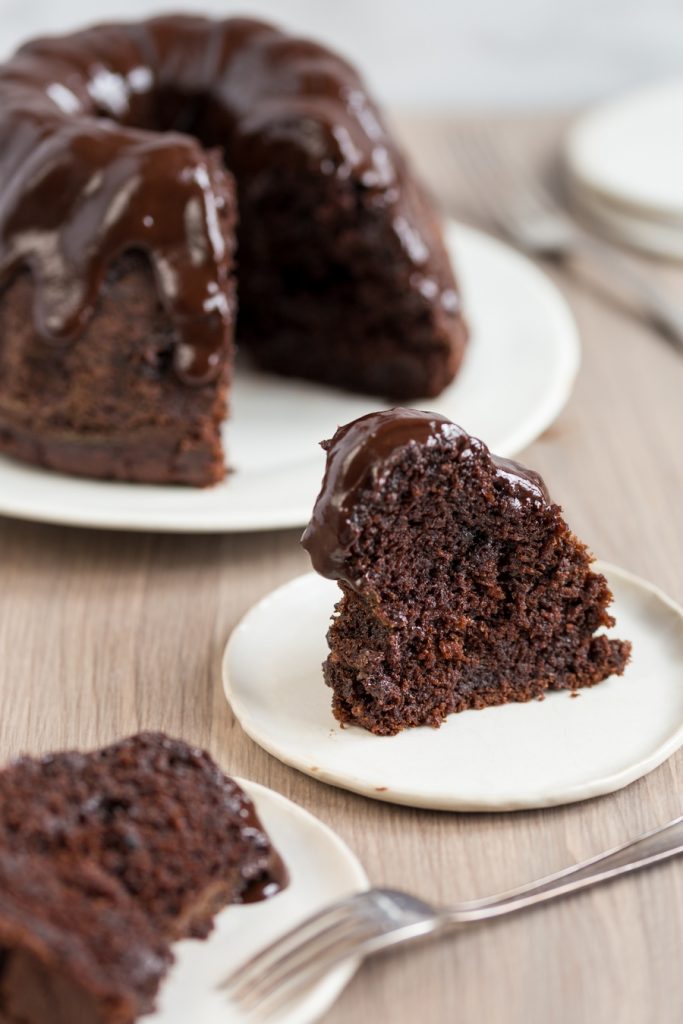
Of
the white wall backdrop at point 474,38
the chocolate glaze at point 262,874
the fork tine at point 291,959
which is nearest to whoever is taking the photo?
the fork tine at point 291,959

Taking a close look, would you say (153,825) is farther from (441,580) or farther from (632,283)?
(632,283)

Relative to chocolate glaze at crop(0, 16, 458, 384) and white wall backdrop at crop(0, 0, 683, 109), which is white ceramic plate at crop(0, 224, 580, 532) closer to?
chocolate glaze at crop(0, 16, 458, 384)

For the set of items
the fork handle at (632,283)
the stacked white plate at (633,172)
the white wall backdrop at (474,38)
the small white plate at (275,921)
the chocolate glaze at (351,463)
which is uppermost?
the chocolate glaze at (351,463)

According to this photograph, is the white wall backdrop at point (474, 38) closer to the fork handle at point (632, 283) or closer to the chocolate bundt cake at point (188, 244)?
the fork handle at point (632, 283)

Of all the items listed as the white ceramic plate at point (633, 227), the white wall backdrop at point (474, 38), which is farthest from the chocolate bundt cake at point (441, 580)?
the white wall backdrop at point (474, 38)

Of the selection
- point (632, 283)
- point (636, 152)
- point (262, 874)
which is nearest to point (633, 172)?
point (636, 152)

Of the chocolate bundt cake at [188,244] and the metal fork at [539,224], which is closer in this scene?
the chocolate bundt cake at [188,244]

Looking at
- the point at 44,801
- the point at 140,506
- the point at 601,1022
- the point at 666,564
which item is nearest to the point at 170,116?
the point at 140,506
